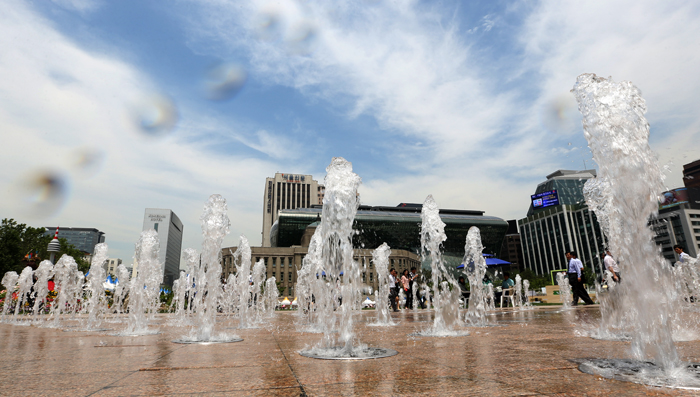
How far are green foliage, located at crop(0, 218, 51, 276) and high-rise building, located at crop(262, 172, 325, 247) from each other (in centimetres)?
8943

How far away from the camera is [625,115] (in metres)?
3.63

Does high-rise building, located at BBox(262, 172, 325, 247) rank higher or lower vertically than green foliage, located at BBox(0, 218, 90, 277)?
higher

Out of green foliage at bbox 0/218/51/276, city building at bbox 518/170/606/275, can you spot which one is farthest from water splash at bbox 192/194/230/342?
city building at bbox 518/170/606/275

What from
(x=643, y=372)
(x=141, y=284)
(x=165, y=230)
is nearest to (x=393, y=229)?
(x=141, y=284)

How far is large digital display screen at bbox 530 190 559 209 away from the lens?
4072 inches

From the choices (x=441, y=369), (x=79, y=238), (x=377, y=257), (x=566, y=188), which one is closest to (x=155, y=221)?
(x=79, y=238)

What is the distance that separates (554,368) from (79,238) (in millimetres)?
205192

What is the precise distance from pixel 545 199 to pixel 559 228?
878cm

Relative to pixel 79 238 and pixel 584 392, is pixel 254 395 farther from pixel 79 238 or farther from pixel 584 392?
pixel 79 238

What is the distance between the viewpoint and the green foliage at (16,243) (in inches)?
1340

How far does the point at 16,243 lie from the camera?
117ft

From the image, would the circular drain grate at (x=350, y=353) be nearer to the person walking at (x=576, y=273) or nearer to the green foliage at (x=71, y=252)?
the person walking at (x=576, y=273)

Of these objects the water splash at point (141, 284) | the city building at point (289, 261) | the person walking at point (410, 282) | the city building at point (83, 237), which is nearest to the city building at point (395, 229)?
the city building at point (289, 261)

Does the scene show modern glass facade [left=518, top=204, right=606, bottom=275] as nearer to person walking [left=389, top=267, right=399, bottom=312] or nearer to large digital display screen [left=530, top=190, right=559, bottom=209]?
large digital display screen [left=530, top=190, right=559, bottom=209]
